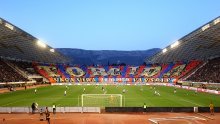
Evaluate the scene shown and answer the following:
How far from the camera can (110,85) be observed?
323ft

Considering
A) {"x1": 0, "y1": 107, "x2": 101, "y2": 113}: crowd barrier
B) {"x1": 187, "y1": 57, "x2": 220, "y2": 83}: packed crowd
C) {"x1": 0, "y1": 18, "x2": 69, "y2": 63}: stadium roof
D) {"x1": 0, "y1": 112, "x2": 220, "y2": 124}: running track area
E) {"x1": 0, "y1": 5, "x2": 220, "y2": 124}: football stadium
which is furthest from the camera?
{"x1": 187, "y1": 57, "x2": 220, "y2": 83}: packed crowd

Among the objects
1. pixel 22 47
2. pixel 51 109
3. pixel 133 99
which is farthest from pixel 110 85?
pixel 51 109

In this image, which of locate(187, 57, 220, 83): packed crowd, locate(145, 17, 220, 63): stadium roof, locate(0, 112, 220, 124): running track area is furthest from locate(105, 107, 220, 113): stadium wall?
locate(187, 57, 220, 83): packed crowd

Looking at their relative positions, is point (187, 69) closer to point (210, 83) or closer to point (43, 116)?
point (210, 83)

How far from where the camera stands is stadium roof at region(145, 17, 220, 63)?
66.9 metres

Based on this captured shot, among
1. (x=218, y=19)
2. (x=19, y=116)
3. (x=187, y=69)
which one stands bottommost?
(x=19, y=116)

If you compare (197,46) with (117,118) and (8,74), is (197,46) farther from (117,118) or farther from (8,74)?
(117,118)

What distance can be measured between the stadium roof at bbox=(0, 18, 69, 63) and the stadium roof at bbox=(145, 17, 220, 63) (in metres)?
37.9

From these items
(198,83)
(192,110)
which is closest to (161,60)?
(198,83)

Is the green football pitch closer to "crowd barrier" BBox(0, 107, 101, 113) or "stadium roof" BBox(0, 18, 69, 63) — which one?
"crowd barrier" BBox(0, 107, 101, 113)

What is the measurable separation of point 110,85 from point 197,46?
2944cm

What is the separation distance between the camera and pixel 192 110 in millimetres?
37656

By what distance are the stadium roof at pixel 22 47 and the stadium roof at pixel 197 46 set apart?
37.9 metres

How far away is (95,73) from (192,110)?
9178cm
